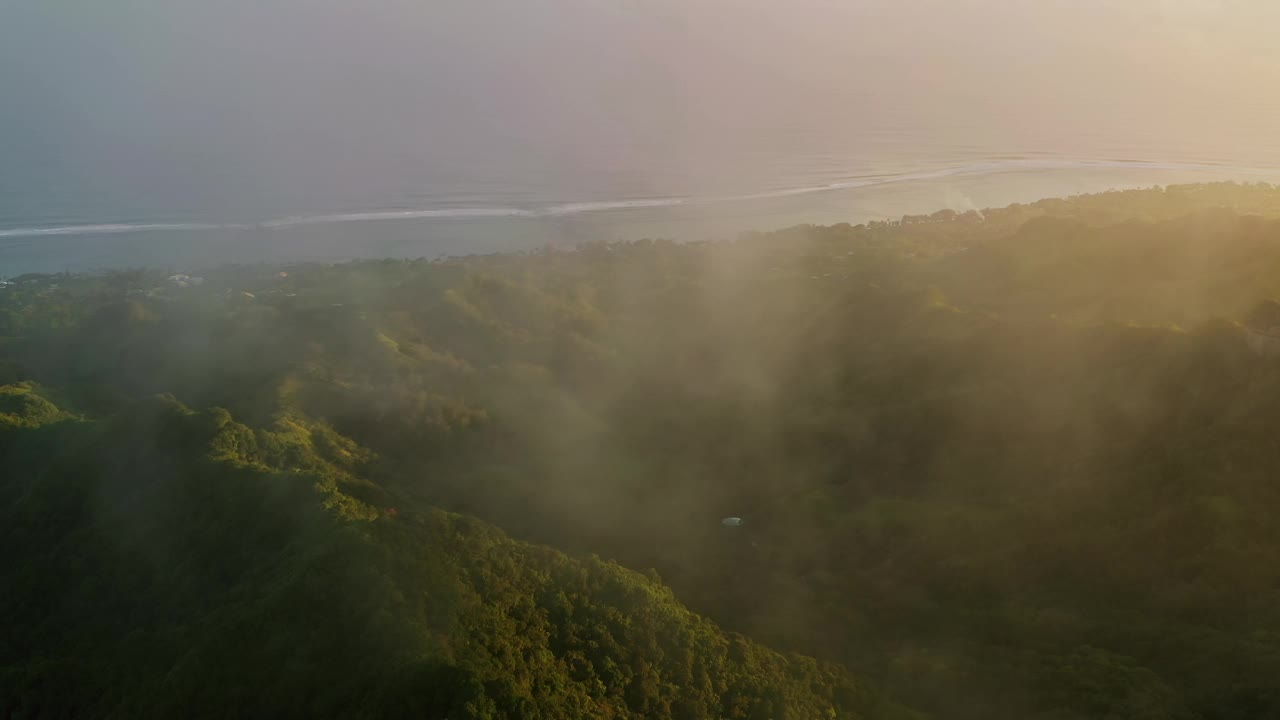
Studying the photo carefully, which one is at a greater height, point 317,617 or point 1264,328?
point 1264,328

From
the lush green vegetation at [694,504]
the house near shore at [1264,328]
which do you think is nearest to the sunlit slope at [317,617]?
the lush green vegetation at [694,504]

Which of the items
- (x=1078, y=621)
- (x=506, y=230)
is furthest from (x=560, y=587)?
(x=506, y=230)

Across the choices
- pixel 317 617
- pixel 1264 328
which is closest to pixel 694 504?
pixel 317 617

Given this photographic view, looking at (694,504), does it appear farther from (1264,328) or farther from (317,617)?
(1264,328)

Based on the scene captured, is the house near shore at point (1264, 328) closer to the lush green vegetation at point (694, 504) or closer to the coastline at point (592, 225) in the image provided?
the lush green vegetation at point (694, 504)

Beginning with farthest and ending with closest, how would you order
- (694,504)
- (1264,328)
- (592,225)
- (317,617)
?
(592,225)
(694,504)
(1264,328)
(317,617)

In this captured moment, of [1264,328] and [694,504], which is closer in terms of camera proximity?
[1264,328]

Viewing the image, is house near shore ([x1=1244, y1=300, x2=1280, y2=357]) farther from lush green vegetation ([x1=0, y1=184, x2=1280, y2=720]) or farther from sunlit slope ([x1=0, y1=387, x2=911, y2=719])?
sunlit slope ([x1=0, y1=387, x2=911, y2=719])

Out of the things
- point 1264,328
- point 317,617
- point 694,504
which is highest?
point 1264,328
